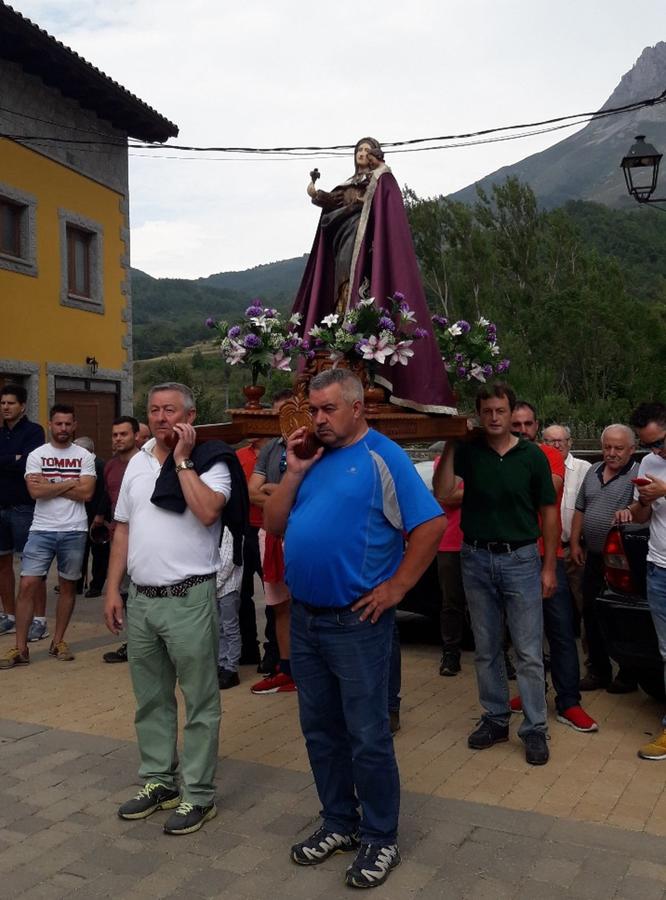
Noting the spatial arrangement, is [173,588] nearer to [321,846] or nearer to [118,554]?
[118,554]

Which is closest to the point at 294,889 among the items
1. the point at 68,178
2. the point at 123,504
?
the point at 123,504

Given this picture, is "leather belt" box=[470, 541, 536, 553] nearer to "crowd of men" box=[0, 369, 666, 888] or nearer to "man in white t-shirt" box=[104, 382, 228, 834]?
"crowd of men" box=[0, 369, 666, 888]

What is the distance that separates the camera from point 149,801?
166 inches

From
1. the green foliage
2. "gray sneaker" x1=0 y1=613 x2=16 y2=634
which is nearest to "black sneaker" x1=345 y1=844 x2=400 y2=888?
"gray sneaker" x1=0 y1=613 x2=16 y2=634

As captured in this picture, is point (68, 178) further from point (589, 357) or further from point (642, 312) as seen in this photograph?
point (642, 312)

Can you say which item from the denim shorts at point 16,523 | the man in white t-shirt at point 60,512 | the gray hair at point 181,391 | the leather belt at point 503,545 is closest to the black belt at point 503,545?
the leather belt at point 503,545

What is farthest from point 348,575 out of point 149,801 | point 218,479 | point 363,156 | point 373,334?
point 363,156

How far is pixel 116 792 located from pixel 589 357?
30.1 m

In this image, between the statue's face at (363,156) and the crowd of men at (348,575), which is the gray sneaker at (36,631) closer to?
the crowd of men at (348,575)

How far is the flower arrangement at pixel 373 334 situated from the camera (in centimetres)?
488

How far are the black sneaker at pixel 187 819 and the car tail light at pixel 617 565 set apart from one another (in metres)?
2.78

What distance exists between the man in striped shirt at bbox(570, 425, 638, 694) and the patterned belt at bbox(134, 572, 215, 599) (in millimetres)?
2896

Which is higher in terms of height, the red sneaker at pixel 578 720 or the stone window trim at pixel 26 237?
the stone window trim at pixel 26 237

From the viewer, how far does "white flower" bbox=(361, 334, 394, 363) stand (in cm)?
485
